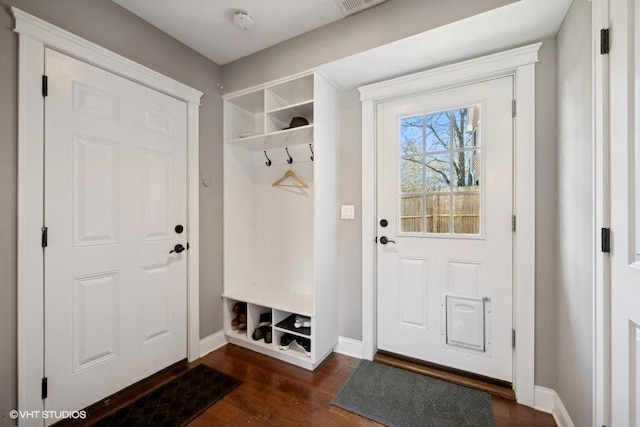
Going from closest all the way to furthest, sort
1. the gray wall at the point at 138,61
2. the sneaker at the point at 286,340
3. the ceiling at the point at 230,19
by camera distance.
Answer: the gray wall at the point at 138,61
the ceiling at the point at 230,19
the sneaker at the point at 286,340

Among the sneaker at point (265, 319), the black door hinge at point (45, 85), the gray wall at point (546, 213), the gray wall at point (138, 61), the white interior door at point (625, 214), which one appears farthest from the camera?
the sneaker at point (265, 319)

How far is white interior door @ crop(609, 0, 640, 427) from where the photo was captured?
857mm

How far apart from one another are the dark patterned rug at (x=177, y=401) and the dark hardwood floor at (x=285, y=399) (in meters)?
→ 0.06

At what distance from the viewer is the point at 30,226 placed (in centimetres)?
133

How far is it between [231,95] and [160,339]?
2026mm

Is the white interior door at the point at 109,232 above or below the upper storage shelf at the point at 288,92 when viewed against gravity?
below

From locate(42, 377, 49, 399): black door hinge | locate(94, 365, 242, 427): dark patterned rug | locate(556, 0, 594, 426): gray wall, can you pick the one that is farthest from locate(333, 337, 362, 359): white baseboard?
locate(42, 377, 49, 399): black door hinge

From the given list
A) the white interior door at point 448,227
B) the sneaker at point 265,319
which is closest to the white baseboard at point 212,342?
the sneaker at point 265,319

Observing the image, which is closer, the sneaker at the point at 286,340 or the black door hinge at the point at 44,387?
the black door hinge at the point at 44,387

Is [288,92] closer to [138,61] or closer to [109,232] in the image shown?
[138,61]

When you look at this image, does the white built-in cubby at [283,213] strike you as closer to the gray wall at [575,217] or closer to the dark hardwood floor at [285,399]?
the dark hardwood floor at [285,399]

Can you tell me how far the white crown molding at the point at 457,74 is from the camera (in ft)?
5.19

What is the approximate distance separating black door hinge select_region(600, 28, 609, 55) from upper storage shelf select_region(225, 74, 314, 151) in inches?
57.9

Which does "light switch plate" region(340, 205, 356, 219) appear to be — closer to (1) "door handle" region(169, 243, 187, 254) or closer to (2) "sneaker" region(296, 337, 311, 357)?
(2) "sneaker" region(296, 337, 311, 357)
